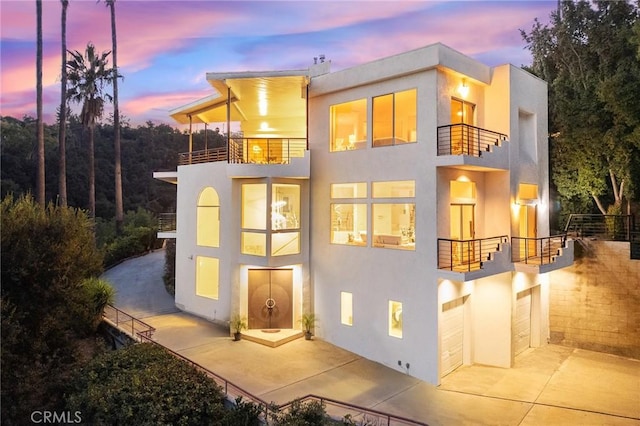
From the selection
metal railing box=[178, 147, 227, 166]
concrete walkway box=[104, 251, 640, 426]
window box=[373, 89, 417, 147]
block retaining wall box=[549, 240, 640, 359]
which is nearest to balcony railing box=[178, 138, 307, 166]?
metal railing box=[178, 147, 227, 166]

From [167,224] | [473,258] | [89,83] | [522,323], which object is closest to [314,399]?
[473,258]

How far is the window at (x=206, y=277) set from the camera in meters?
16.8

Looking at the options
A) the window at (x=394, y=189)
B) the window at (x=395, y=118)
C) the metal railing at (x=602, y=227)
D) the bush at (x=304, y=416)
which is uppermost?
the window at (x=395, y=118)

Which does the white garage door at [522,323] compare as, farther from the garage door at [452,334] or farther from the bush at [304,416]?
the bush at [304,416]

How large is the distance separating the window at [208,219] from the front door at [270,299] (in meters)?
2.47

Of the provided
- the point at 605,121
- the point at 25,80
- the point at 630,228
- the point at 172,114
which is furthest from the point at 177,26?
the point at 630,228

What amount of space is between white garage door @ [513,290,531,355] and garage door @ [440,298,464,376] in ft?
7.88

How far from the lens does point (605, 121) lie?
1739 cm

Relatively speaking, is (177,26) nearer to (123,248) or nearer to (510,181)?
(510,181)

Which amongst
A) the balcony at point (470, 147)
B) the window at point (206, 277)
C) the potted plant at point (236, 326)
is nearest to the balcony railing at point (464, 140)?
the balcony at point (470, 147)

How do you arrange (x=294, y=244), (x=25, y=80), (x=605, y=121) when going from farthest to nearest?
(x=25, y=80), (x=605, y=121), (x=294, y=244)

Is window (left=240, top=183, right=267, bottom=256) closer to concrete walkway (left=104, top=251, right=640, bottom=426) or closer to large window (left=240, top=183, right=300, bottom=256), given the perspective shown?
large window (left=240, top=183, right=300, bottom=256)

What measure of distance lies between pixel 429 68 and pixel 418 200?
3667 mm

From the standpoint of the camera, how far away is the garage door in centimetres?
1225
